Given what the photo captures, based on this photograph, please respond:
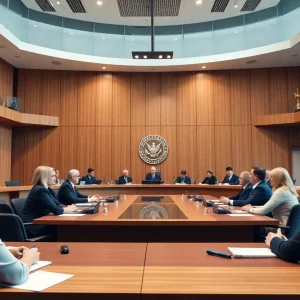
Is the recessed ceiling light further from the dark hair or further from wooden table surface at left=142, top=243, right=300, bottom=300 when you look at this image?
wooden table surface at left=142, top=243, right=300, bottom=300

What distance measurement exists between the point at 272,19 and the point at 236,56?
1.70m

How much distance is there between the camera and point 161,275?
1486 mm

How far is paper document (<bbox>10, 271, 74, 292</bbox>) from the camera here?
4.40 ft

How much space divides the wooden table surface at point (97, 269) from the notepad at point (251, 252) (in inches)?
20.8

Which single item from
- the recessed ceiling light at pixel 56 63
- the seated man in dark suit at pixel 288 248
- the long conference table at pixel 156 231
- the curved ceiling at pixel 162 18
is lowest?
the long conference table at pixel 156 231

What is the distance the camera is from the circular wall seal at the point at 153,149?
11328 millimetres

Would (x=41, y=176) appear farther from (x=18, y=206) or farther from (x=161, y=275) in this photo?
(x=161, y=275)

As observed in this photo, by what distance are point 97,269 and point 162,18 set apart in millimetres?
11122

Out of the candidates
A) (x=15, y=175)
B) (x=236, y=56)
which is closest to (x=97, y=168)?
(x=15, y=175)

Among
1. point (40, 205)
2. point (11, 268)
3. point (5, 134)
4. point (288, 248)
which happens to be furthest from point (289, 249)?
point (5, 134)

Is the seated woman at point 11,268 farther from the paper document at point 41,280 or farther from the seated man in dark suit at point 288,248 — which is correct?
the seated man in dark suit at point 288,248

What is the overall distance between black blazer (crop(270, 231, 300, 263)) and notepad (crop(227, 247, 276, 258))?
2.5 inches

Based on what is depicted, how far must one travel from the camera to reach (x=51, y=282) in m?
1.40

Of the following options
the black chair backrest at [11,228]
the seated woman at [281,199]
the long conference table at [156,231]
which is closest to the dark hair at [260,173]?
the seated woman at [281,199]
